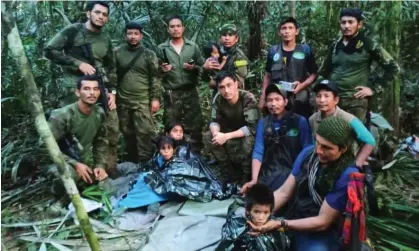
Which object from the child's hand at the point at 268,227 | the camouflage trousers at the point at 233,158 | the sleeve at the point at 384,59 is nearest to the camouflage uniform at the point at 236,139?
the camouflage trousers at the point at 233,158

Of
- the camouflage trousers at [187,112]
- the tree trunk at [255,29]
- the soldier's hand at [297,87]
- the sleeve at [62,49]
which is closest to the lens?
the soldier's hand at [297,87]

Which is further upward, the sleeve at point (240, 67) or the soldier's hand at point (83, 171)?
the sleeve at point (240, 67)

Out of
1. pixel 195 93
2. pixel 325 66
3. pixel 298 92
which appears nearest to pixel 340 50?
pixel 325 66

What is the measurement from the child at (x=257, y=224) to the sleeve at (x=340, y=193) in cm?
43

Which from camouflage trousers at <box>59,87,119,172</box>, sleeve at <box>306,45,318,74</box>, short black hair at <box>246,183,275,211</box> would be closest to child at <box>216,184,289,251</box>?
short black hair at <box>246,183,275,211</box>

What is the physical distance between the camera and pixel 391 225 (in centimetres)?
382

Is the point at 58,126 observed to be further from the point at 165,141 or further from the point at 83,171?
the point at 165,141

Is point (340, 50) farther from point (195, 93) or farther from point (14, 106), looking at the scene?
point (14, 106)

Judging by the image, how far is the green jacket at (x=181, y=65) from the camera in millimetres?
5816

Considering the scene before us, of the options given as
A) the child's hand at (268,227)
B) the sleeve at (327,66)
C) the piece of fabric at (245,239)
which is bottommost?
the piece of fabric at (245,239)

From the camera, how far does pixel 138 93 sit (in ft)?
18.9

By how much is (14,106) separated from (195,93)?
2.45 meters

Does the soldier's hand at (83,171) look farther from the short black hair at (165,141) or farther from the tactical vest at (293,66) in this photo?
the tactical vest at (293,66)

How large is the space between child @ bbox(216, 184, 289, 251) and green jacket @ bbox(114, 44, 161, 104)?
280 cm
